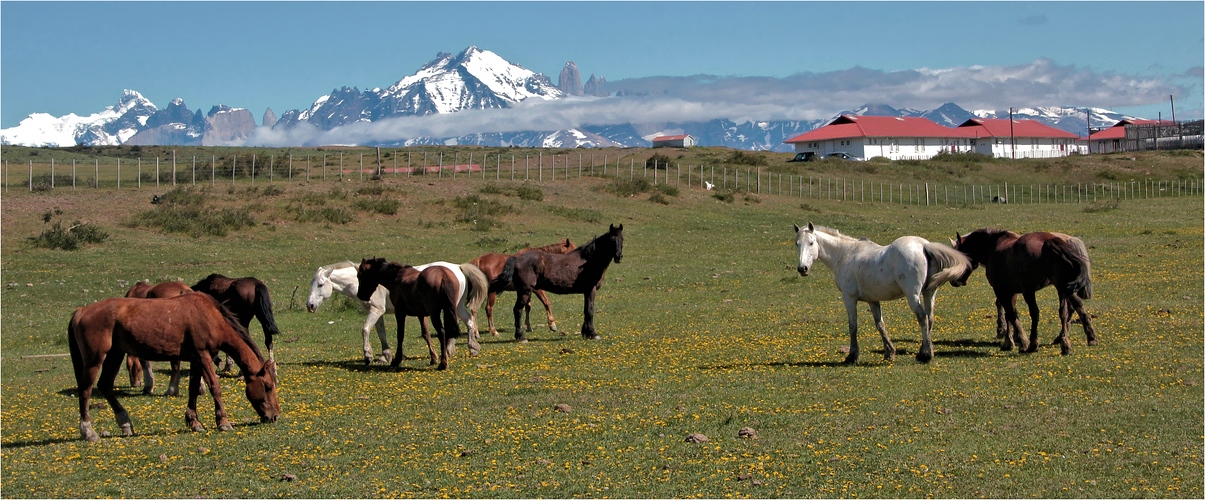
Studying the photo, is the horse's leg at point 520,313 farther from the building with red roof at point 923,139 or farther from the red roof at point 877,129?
the red roof at point 877,129

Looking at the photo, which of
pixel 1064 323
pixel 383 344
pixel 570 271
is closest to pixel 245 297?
pixel 383 344

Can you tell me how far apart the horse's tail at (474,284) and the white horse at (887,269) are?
5242mm

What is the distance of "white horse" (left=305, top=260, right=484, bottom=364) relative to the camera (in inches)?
698

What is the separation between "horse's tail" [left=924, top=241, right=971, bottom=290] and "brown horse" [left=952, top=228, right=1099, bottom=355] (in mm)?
961

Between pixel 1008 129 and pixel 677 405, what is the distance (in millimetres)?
135497

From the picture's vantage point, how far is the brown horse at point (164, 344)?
40.0 feet

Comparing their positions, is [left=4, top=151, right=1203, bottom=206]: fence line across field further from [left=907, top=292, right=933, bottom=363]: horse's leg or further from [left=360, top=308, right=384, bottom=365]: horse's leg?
[left=907, top=292, right=933, bottom=363]: horse's leg

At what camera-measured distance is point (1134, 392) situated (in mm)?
12805

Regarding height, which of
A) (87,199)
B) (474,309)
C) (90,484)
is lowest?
(90,484)

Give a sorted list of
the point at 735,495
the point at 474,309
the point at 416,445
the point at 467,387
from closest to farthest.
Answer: the point at 735,495
the point at 416,445
the point at 467,387
the point at 474,309

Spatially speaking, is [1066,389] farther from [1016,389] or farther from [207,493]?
[207,493]

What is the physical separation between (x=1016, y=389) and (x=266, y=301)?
10229 mm

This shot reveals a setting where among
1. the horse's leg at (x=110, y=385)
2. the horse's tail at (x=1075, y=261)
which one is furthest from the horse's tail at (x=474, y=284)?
the horse's tail at (x=1075, y=261)

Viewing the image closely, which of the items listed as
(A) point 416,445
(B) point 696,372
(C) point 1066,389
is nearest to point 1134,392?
(C) point 1066,389
